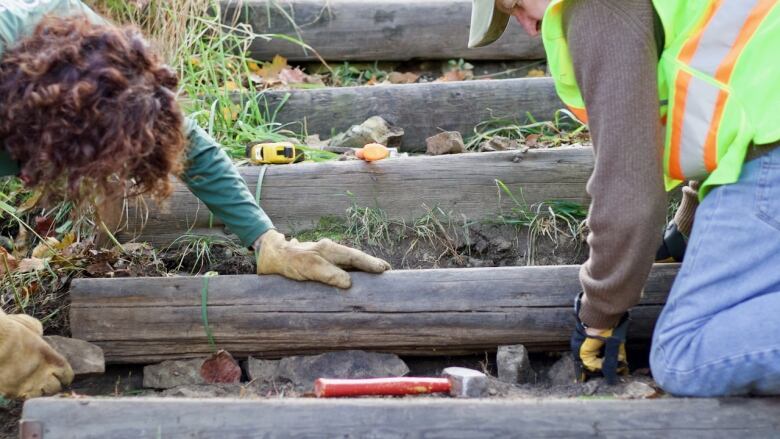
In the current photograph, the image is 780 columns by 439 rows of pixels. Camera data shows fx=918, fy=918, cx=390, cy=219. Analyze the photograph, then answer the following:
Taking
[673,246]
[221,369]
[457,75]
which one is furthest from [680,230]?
[457,75]

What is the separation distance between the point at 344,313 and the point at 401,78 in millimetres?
1954

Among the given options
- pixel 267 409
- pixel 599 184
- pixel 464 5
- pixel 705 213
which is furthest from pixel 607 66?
pixel 464 5

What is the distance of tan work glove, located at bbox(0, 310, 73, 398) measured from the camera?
2477 mm

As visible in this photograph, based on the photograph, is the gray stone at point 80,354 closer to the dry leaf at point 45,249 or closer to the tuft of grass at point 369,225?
the dry leaf at point 45,249

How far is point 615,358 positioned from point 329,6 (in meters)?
2.57

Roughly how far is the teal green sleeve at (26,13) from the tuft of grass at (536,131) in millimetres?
1680

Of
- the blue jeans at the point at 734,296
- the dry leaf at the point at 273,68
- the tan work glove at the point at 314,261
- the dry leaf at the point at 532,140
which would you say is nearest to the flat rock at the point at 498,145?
the dry leaf at the point at 532,140

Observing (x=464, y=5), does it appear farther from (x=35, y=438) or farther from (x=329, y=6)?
(x=35, y=438)

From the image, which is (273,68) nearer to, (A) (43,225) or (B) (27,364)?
(A) (43,225)

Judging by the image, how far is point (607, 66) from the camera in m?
1.99

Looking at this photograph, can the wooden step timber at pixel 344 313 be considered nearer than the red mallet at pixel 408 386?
No

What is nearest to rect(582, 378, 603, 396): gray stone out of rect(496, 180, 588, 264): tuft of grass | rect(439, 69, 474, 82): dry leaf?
rect(496, 180, 588, 264): tuft of grass

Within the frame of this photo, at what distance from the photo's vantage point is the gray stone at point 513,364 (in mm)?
2607

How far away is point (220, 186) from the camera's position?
2.72 meters
